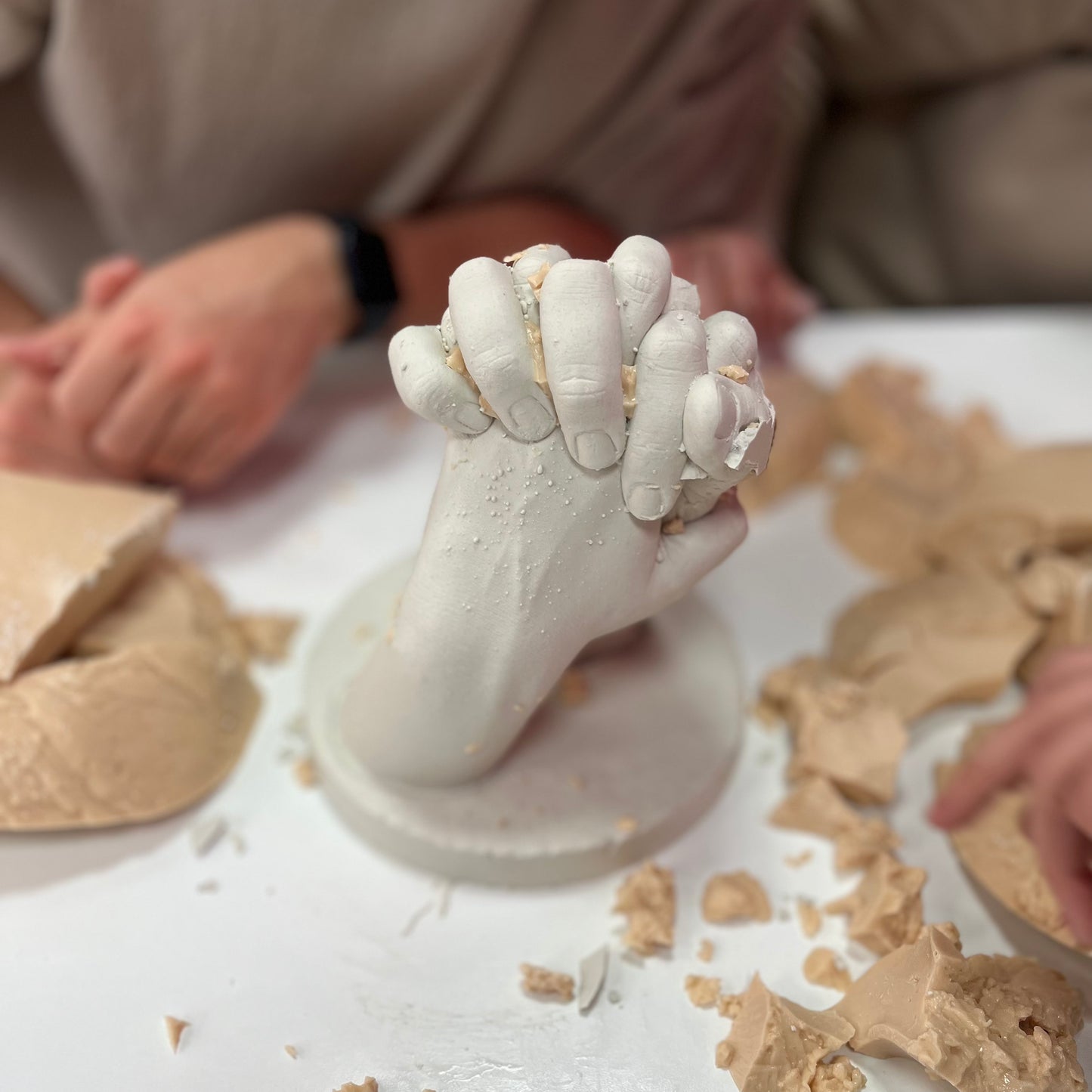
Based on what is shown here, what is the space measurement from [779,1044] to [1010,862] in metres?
0.20

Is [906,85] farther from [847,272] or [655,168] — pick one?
[655,168]

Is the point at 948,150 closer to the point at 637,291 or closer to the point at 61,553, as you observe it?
the point at 637,291

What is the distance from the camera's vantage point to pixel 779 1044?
498 millimetres

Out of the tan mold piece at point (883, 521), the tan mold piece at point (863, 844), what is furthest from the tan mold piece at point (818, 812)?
the tan mold piece at point (883, 521)

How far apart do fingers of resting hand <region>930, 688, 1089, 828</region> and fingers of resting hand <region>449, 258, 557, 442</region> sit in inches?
14.6

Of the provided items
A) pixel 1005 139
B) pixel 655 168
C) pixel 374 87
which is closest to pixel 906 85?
pixel 1005 139

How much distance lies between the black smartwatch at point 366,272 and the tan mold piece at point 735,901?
588 millimetres

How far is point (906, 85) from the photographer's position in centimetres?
111

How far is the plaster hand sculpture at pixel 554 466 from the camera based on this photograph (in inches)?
17.2

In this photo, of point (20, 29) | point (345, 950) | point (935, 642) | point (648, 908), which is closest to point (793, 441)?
point (935, 642)

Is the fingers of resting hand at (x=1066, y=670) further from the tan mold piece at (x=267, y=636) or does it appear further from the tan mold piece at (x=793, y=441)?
the tan mold piece at (x=267, y=636)

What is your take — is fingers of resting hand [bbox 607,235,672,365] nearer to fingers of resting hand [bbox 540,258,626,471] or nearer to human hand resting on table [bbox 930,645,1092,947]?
fingers of resting hand [bbox 540,258,626,471]

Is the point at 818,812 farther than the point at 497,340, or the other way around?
the point at 818,812

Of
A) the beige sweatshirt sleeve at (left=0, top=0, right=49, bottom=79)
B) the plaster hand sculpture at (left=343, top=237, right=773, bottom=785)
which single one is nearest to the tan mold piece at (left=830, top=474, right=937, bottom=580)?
the plaster hand sculpture at (left=343, top=237, right=773, bottom=785)
